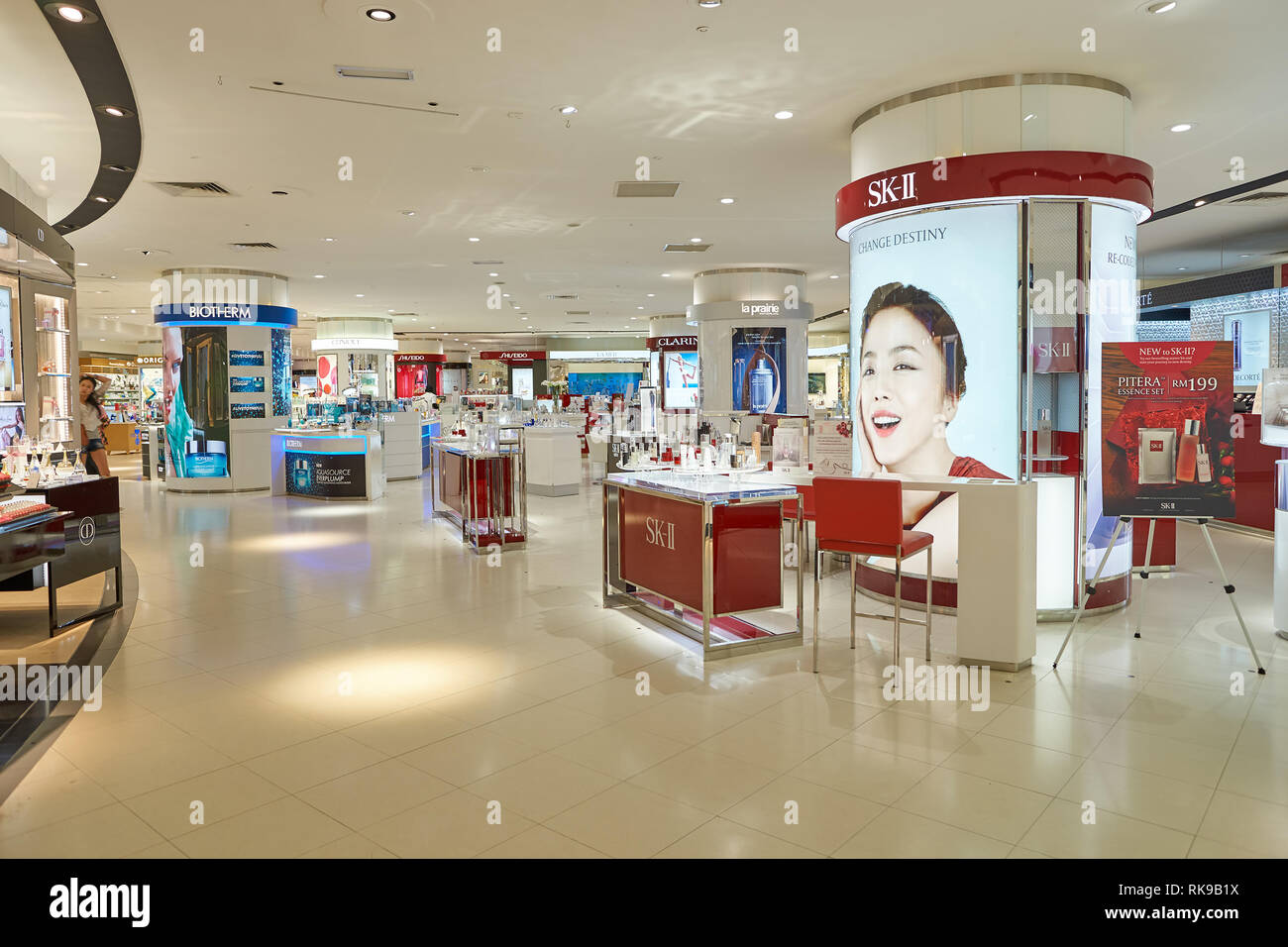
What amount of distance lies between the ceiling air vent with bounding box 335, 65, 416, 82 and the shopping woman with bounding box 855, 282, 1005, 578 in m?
3.46

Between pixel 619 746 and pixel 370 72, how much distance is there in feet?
14.2

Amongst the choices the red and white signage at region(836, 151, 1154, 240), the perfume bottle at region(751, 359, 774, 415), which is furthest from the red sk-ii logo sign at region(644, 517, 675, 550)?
the perfume bottle at region(751, 359, 774, 415)

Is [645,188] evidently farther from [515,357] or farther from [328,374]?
[515,357]

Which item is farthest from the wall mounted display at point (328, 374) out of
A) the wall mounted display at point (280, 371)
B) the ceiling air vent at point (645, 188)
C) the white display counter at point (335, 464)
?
the ceiling air vent at point (645, 188)

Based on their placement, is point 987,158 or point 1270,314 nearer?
point 987,158

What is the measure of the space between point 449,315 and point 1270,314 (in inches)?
721

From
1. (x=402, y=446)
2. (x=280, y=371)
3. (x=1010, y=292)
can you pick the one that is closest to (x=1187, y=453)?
(x=1010, y=292)

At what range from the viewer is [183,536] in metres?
9.45

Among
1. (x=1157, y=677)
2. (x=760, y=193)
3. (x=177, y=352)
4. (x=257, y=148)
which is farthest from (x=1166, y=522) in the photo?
(x=177, y=352)

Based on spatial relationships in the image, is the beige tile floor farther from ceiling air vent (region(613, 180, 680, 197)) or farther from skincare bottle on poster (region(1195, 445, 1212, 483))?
ceiling air vent (region(613, 180, 680, 197))

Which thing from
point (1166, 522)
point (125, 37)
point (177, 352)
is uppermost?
point (125, 37)

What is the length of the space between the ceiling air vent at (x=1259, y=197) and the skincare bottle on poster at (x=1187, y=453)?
628 cm
